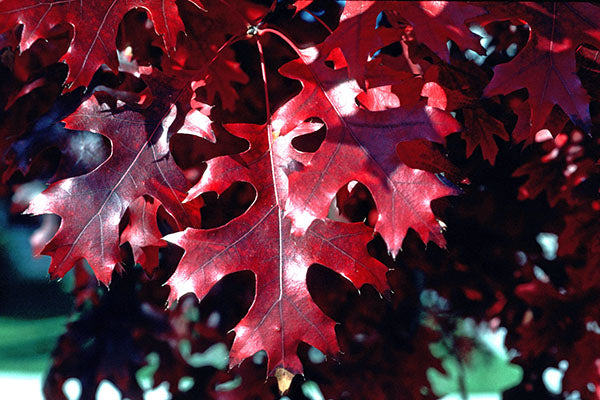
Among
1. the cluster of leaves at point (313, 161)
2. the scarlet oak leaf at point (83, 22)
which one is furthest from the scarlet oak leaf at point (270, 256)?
the scarlet oak leaf at point (83, 22)

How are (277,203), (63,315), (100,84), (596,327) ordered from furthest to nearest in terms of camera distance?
(63,315)
(596,327)
(100,84)
(277,203)

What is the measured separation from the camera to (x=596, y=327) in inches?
48.0

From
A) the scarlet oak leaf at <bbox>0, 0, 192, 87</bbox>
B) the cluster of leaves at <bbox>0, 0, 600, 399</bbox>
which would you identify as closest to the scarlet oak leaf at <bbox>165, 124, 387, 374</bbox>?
the cluster of leaves at <bbox>0, 0, 600, 399</bbox>

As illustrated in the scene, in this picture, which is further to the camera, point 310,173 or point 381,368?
point 381,368

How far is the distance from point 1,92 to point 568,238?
4.62 feet

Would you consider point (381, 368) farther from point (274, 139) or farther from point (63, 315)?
point (63, 315)

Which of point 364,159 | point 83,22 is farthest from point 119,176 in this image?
point 364,159

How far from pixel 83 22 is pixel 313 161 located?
38 cm

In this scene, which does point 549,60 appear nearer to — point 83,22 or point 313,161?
point 313,161

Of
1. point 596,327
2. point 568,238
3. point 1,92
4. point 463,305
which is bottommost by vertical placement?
point 463,305

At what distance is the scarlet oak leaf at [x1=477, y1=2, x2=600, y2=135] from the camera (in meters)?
0.62

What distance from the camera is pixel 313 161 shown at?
0.64 meters

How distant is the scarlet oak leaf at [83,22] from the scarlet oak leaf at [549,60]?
17.7 inches

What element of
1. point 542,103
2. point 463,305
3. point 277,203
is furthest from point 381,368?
point 542,103
